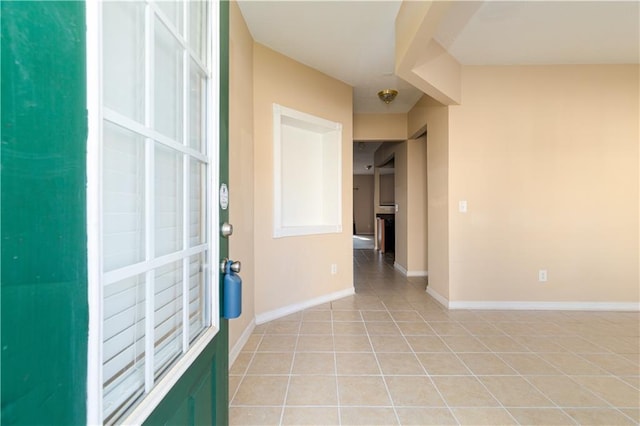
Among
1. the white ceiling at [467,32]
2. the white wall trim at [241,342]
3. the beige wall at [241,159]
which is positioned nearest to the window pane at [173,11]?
the beige wall at [241,159]

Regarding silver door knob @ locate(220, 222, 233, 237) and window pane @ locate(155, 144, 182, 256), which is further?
silver door knob @ locate(220, 222, 233, 237)

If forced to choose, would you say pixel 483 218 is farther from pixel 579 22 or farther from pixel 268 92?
pixel 268 92

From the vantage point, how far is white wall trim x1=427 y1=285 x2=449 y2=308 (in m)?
3.25

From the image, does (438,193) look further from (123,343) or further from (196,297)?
(123,343)

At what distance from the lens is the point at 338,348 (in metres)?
2.28

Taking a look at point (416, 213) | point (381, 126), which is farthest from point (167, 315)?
point (381, 126)

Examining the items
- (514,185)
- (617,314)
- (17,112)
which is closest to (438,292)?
(514,185)

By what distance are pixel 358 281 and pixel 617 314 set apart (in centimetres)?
290

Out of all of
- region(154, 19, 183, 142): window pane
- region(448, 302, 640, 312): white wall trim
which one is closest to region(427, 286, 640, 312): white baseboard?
region(448, 302, 640, 312): white wall trim

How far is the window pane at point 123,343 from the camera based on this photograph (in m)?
0.60

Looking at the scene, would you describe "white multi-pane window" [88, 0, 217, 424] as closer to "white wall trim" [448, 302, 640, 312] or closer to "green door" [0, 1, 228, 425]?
"green door" [0, 1, 228, 425]

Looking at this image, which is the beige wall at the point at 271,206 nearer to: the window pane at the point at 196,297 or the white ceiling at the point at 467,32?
the white ceiling at the point at 467,32

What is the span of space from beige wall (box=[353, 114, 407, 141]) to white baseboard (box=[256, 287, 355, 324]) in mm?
2558

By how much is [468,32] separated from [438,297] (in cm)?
280
